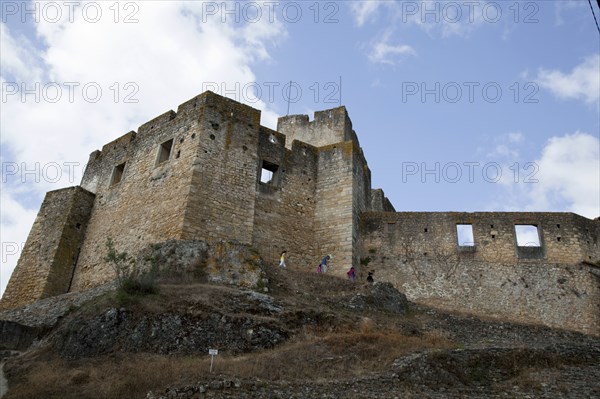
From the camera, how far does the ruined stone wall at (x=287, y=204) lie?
64.3 feet

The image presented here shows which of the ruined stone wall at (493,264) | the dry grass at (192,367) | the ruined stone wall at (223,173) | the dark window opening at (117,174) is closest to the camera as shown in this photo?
the dry grass at (192,367)

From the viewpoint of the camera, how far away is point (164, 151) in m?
20.9

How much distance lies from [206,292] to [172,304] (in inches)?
39.0

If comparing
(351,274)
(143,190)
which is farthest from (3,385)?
(351,274)

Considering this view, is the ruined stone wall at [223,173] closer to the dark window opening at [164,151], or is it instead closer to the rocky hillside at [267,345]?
the dark window opening at [164,151]

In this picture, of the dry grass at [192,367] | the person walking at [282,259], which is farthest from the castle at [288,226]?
the dry grass at [192,367]

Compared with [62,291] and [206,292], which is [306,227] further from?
[62,291]

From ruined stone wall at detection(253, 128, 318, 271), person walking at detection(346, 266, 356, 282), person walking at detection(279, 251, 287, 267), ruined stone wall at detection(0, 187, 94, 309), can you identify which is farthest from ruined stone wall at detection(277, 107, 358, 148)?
ruined stone wall at detection(0, 187, 94, 309)

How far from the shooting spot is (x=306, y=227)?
20.8m

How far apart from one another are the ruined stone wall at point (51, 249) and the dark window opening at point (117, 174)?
1187 millimetres

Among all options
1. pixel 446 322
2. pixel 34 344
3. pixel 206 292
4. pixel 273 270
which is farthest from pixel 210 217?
pixel 446 322

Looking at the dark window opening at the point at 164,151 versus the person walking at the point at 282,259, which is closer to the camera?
the person walking at the point at 282,259

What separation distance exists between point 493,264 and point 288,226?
26.1 feet

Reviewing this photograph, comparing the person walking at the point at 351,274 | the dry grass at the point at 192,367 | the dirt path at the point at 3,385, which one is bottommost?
the dirt path at the point at 3,385
